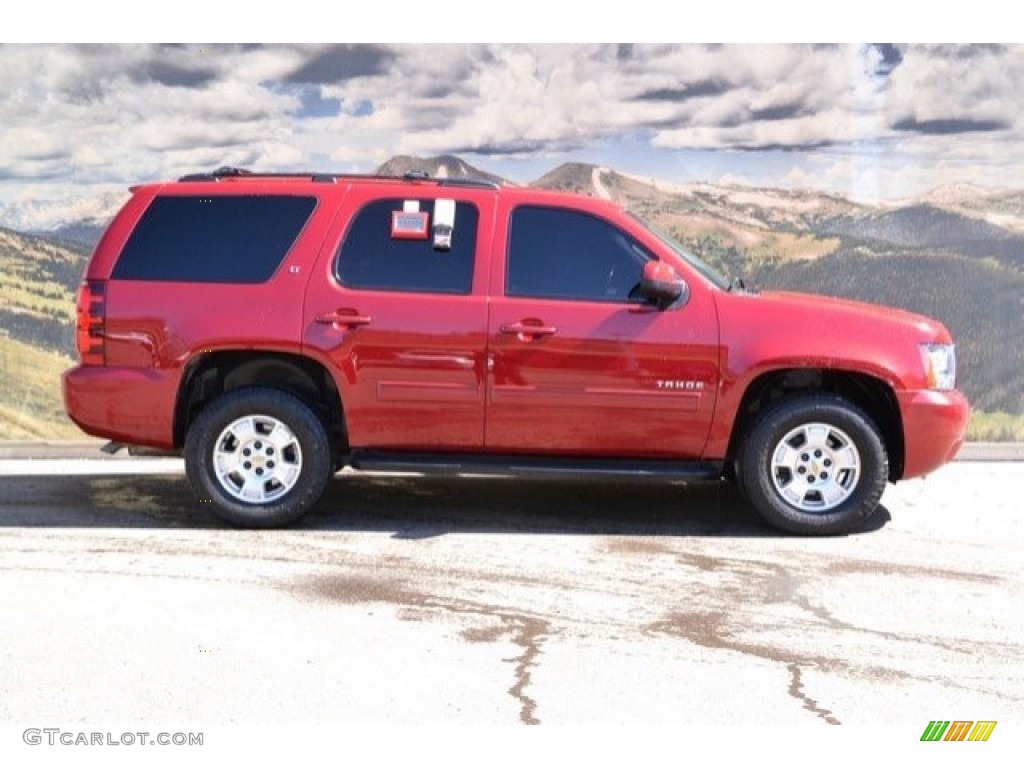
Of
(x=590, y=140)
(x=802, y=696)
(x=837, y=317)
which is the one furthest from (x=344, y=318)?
(x=590, y=140)

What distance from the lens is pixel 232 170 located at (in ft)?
27.8

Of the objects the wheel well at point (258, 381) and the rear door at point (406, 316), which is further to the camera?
the wheel well at point (258, 381)

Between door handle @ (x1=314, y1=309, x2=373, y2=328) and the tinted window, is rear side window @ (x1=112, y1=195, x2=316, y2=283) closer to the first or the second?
door handle @ (x1=314, y1=309, x2=373, y2=328)

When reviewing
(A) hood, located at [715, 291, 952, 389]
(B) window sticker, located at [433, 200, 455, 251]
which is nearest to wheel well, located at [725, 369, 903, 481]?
(A) hood, located at [715, 291, 952, 389]

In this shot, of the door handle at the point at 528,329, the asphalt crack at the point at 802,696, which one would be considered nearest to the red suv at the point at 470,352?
the door handle at the point at 528,329

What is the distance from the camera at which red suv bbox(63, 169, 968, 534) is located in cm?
803

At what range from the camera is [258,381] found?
8406 mm

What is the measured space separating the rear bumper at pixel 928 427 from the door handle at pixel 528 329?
1910 millimetres

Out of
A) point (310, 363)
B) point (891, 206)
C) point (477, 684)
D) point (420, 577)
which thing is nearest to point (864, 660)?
→ point (477, 684)

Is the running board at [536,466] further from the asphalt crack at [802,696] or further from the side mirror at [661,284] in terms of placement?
the asphalt crack at [802,696]

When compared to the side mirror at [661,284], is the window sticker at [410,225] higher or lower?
higher

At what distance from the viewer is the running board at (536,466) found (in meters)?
8.06

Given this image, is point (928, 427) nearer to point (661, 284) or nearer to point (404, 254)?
point (661, 284)

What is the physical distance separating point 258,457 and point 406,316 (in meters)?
1.11
